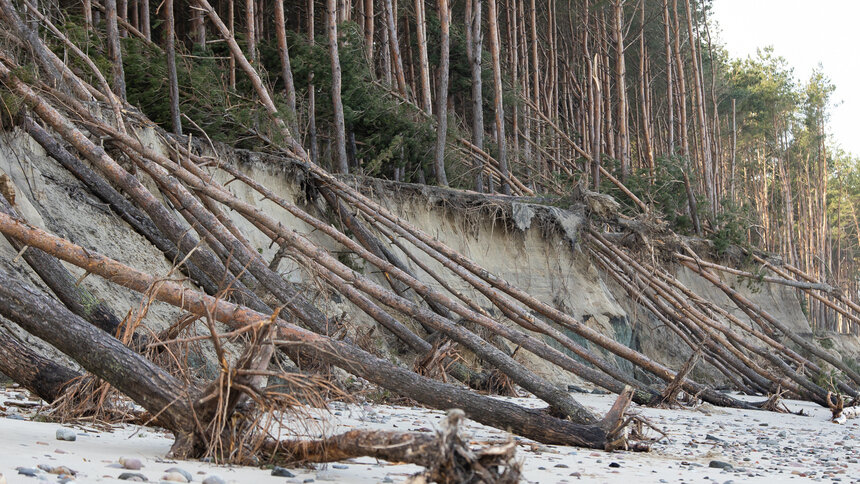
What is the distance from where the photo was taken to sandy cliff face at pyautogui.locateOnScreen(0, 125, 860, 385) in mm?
6504

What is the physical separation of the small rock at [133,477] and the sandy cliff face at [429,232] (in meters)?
3.21

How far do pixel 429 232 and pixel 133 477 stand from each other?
29.0 ft

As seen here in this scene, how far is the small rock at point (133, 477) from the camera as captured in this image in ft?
8.07

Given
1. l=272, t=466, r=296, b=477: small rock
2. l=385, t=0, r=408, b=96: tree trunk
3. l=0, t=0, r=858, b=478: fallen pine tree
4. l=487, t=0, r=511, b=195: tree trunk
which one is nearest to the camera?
l=272, t=466, r=296, b=477: small rock

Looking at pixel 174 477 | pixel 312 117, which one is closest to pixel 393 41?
pixel 312 117

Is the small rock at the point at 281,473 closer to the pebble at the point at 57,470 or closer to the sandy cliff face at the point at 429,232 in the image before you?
the pebble at the point at 57,470

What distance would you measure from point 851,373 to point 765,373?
315 cm

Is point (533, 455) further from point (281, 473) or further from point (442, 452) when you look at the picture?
point (442, 452)

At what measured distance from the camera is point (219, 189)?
666cm

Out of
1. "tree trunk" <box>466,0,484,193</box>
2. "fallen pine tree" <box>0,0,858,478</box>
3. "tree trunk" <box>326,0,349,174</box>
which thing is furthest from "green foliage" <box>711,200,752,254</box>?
"tree trunk" <box>326,0,349,174</box>

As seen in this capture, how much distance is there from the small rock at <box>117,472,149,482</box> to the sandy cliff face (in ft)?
10.5

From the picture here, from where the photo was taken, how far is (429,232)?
11.2 meters

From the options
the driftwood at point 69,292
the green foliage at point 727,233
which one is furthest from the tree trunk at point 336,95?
the green foliage at point 727,233

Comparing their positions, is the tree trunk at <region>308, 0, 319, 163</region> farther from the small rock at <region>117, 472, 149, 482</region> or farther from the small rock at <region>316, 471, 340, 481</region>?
the small rock at <region>117, 472, 149, 482</region>
